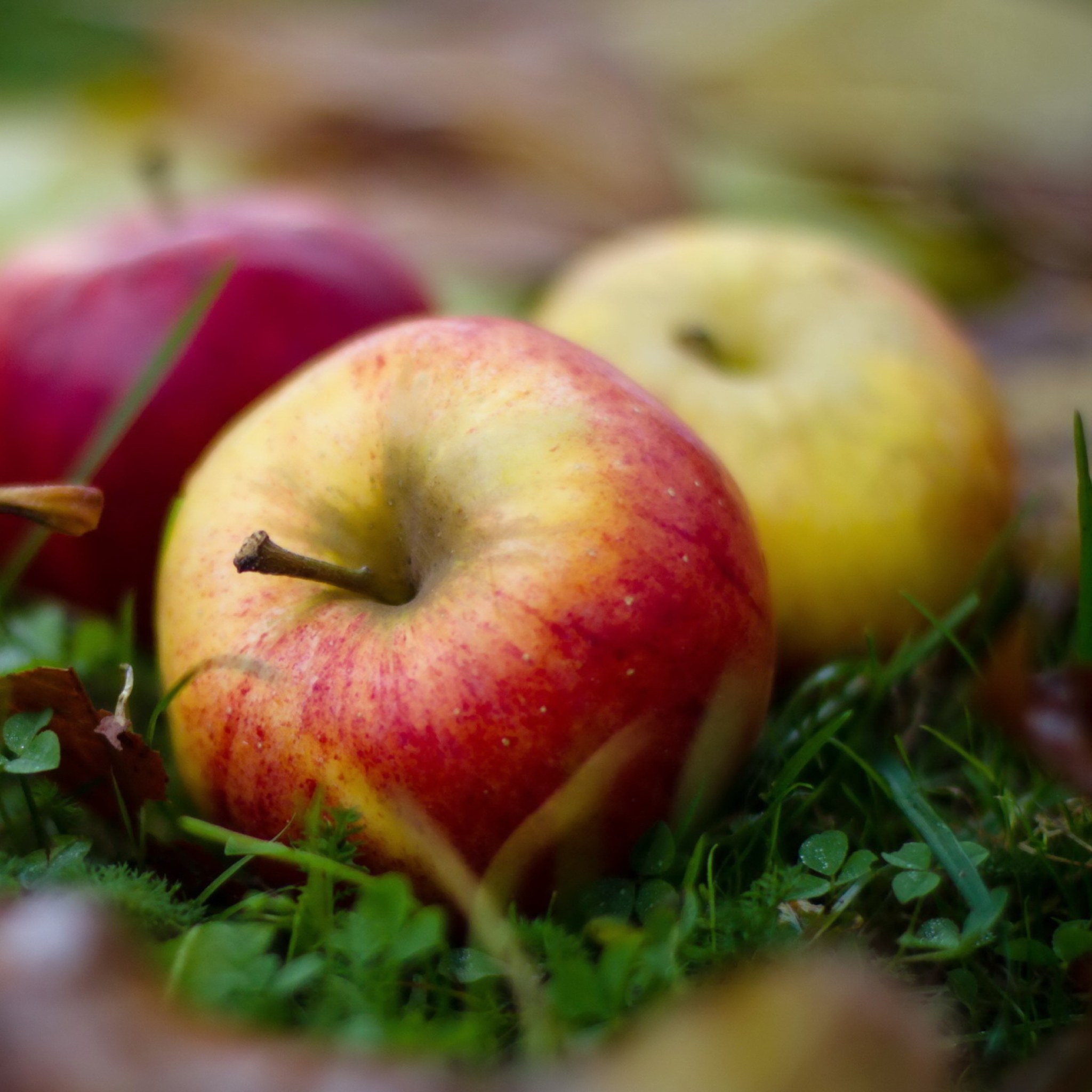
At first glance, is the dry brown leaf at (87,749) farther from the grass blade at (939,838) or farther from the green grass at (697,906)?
the grass blade at (939,838)

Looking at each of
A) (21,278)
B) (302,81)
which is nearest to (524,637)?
(21,278)

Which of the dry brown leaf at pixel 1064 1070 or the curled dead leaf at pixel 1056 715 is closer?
the dry brown leaf at pixel 1064 1070

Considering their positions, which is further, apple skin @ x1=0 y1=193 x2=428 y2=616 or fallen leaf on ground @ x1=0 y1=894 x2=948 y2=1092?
apple skin @ x1=0 y1=193 x2=428 y2=616

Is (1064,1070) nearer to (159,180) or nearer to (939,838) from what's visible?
(939,838)

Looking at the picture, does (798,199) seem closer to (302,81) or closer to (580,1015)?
(302,81)

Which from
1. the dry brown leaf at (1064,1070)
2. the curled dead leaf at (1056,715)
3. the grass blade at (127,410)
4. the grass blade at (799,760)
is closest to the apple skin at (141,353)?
the grass blade at (127,410)

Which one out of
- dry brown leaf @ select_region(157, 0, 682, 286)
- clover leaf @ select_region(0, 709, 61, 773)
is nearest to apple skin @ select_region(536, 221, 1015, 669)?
clover leaf @ select_region(0, 709, 61, 773)

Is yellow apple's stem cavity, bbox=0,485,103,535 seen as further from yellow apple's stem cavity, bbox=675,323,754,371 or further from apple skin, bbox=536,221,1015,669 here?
yellow apple's stem cavity, bbox=675,323,754,371
